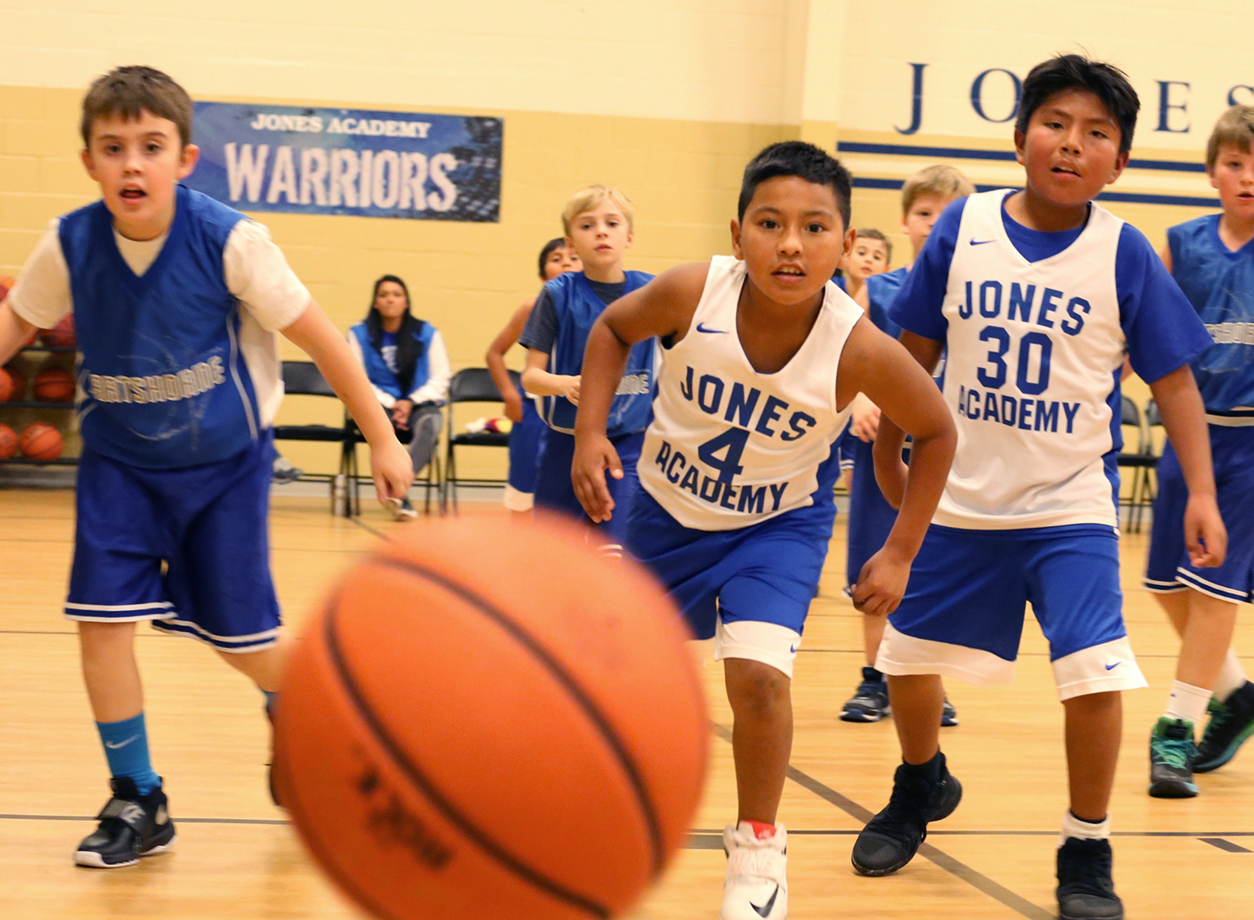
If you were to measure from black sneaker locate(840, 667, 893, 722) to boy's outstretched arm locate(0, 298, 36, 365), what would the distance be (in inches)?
103

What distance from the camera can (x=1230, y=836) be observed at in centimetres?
315

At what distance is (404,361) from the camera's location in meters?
8.73

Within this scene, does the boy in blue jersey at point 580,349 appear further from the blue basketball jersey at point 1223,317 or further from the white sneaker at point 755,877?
the white sneaker at point 755,877

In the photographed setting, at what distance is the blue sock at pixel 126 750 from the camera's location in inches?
107

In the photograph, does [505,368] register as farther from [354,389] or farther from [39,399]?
[354,389]

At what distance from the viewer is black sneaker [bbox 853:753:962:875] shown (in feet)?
9.06

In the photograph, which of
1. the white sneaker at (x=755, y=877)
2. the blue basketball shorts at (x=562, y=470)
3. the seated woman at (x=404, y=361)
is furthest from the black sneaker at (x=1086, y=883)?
the seated woman at (x=404, y=361)

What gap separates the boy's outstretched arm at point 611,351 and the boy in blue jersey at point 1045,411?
0.54 meters

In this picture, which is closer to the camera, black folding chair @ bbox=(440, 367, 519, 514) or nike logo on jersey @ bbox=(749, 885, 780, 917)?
nike logo on jersey @ bbox=(749, 885, 780, 917)

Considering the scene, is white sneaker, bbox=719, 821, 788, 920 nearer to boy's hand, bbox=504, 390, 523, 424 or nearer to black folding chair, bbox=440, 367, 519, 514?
boy's hand, bbox=504, 390, 523, 424

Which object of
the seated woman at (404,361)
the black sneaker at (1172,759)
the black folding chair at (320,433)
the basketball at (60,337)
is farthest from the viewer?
the basketball at (60,337)

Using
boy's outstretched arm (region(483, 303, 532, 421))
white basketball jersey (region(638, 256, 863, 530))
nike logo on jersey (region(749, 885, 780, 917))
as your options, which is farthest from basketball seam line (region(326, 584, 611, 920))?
boy's outstretched arm (region(483, 303, 532, 421))

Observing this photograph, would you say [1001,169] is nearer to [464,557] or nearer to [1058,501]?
[1058,501]

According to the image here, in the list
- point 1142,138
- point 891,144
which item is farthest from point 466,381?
point 1142,138
